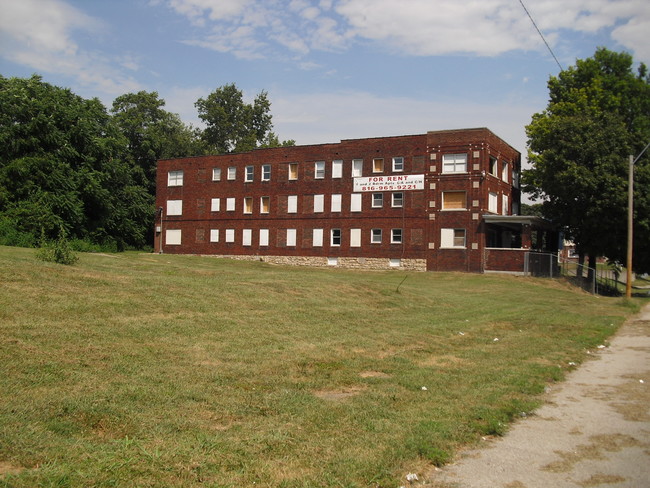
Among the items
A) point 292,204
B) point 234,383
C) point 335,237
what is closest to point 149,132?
point 292,204

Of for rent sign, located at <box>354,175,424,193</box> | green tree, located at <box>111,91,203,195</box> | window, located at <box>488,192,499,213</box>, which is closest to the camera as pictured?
window, located at <box>488,192,499,213</box>

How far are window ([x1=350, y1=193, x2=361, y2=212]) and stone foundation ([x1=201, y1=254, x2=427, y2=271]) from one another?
419 centimetres

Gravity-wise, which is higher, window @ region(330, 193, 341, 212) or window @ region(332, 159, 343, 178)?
window @ region(332, 159, 343, 178)

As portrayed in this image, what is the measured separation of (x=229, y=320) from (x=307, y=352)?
7.64 feet

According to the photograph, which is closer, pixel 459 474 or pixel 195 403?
pixel 459 474

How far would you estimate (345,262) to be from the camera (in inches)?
2003

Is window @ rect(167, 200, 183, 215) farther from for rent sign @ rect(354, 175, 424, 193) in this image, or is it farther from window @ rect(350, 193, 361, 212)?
for rent sign @ rect(354, 175, 424, 193)

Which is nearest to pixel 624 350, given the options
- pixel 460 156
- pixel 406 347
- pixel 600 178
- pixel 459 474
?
pixel 406 347

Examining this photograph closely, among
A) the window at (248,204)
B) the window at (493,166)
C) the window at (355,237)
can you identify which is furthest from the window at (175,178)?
the window at (493,166)

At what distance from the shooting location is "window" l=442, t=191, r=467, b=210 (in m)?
45.9

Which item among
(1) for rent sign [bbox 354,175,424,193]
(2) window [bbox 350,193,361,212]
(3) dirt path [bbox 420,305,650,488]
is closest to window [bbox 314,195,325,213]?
(2) window [bbox 350,193,361,212]

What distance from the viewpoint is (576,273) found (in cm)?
4331

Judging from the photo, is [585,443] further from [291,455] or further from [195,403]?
[195,403]

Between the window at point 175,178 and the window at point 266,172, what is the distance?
9160 millimetres
